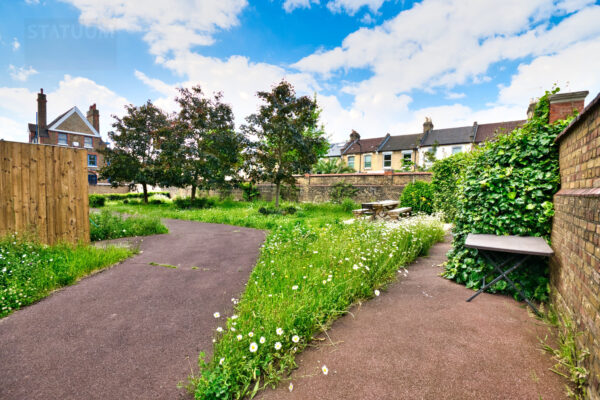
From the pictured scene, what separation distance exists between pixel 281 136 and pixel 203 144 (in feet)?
17.4

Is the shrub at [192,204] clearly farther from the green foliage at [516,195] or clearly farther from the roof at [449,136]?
the roof at [449,136]

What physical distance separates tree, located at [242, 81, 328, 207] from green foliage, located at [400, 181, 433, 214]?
480 cm

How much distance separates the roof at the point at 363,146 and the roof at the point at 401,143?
1025 mm

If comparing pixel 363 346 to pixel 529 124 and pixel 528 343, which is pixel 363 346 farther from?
pixel 529 124

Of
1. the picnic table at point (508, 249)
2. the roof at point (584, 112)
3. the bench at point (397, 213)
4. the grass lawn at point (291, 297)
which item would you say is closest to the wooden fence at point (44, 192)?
the grass lawn at point (291, 297)

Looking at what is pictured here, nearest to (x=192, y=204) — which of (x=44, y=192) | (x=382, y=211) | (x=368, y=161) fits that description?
(x=44, y=192)

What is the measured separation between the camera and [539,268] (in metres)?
3.26

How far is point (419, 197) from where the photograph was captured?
36.6 ft

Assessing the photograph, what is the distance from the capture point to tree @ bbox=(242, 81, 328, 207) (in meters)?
12.3

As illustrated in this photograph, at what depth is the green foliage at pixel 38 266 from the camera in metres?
3.24

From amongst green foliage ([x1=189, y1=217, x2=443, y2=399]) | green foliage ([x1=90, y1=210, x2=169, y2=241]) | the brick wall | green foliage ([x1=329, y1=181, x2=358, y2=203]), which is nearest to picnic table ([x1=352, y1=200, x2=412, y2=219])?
green foliage ([x1=189, y1=217, x2=443, y2=399])

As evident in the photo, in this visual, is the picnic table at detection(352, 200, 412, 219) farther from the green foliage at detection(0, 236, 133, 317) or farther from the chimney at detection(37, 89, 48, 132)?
the chimney at detection(37, 89, 48, 132)

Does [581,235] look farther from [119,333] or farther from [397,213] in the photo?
[397,213]

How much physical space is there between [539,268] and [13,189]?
8312mm
